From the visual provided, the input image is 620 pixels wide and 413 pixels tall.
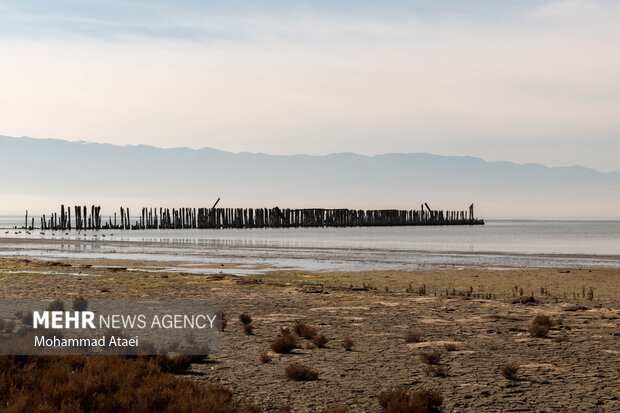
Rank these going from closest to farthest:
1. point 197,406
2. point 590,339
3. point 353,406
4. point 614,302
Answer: point 197,406 < point 353,406 < point 590,339 < point 614,302

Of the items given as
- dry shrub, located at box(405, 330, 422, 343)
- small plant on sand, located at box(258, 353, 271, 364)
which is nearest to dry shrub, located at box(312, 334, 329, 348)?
small plant on sand, located at box(258, 353, 271, 364)

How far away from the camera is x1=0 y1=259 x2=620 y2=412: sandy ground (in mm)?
10477

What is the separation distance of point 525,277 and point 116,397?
2619 cm

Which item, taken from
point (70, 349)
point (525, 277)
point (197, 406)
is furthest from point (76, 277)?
point (197, 406)

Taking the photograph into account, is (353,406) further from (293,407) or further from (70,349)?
(70,349)

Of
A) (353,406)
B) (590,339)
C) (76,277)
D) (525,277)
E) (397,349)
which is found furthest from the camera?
(525,277)

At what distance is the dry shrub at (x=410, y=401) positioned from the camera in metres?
9.16

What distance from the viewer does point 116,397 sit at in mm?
9250

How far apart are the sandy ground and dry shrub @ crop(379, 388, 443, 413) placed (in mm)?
246

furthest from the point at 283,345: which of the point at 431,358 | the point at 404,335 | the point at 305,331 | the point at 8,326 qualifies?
the point at 8,326

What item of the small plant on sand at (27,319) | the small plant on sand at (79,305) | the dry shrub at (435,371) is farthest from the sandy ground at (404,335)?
the small plant on sand at (27,319)

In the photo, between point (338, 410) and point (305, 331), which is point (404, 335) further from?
point (338, 410)

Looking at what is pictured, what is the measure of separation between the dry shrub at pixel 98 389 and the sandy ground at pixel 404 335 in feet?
2.98

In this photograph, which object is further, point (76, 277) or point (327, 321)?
point (76, 277)
